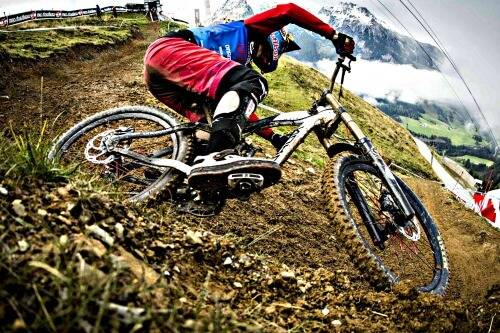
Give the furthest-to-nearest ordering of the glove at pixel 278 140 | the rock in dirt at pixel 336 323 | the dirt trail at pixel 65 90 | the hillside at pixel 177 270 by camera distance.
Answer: the dirt trail at pixel 65 90, the glove at pixel 278 140, the rock in dirt at pixel 336 323, the hillside at pixel 177 270

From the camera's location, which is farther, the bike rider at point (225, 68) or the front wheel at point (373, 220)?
the bike rider at point (225, 68)

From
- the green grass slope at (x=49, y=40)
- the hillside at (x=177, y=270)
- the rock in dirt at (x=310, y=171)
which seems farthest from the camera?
the green grass slope at (x=49, y=40)

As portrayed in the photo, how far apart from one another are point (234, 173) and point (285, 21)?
217 centimetres

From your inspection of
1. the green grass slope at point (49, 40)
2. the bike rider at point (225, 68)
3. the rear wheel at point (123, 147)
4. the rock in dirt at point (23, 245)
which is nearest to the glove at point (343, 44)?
the bike rider at point (225, 68)

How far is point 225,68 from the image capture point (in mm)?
4371

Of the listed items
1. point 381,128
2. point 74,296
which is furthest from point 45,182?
point 381,128

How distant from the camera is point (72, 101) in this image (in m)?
9.41

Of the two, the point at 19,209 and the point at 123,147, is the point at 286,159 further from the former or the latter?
the point at 19,209

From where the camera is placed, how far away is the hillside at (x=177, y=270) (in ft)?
5.54

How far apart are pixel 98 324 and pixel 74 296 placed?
0.83 ft

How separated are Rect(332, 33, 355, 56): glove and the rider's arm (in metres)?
0.08

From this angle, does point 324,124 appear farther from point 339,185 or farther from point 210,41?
point 210,41

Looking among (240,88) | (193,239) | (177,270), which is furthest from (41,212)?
(240,88)

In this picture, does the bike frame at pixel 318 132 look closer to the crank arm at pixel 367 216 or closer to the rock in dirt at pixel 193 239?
the crank arm at pixel 367 216
